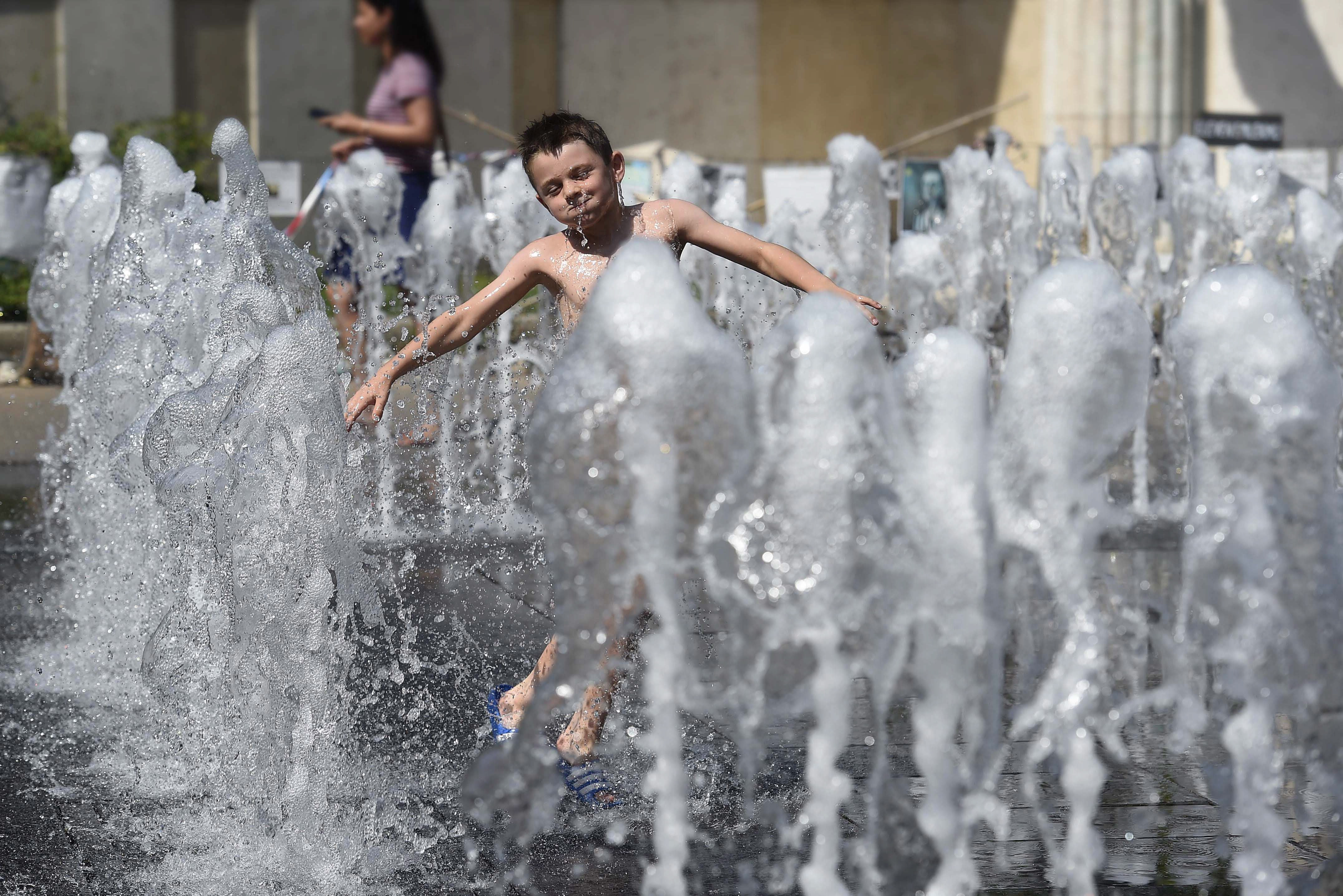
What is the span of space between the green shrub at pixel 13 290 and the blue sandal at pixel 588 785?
7.37 m

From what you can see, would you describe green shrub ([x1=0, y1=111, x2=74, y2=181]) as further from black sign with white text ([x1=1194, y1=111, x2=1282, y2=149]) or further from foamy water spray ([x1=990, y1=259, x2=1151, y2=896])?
foamy water spray ([x1=990, y1=259, x2=1151, y2=896])

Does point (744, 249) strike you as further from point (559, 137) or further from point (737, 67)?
point (737, 67)

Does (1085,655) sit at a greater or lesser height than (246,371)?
lesser

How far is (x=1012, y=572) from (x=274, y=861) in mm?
1222

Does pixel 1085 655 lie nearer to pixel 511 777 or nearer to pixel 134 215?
pixel 511 777

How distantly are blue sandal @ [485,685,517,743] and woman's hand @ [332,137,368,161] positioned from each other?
4.54 metres

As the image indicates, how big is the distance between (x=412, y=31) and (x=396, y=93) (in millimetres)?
271

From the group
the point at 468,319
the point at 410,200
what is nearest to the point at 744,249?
the point at 468,319

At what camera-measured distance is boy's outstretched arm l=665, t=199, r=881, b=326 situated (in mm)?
2982

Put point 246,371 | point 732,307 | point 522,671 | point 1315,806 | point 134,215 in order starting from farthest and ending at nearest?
point 732,307 → point 134,215 → point 522,671 → point 246,371 → point 1315,806

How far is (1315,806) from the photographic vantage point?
9.45 feet

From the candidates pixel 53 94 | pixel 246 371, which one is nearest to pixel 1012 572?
pixel 246 371

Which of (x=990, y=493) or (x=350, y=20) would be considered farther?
(x=350, y=20)

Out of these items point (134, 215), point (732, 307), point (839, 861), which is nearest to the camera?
point (839, 861)
